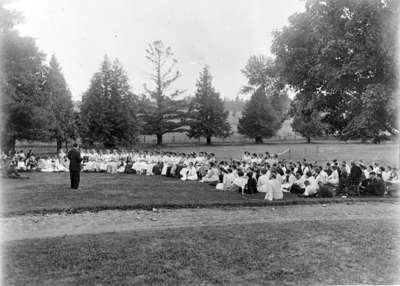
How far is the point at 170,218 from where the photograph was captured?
13.0 meters

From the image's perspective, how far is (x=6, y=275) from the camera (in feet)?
25.7

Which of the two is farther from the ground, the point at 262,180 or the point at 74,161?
the point at 74,161

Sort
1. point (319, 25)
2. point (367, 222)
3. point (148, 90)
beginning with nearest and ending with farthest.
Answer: point (367, 222)
point (319, 25)
point (148, 90)

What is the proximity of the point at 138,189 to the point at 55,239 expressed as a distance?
27.5ft

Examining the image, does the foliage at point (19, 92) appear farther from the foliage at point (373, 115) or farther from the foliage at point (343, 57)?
the foliage at point (373, 115)

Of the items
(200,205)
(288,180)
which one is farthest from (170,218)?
(288,180)

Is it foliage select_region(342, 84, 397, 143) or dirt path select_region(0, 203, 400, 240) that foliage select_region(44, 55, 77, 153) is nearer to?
dirt path select_region(0, 203, 400, 240)

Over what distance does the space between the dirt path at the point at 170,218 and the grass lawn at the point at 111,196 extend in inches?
23.4

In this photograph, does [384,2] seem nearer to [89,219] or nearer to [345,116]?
[345,116]

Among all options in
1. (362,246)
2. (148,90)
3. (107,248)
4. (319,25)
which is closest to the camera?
(107,248)

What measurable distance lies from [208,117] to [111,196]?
4432 centimetres

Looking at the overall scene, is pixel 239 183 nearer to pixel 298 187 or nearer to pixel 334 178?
pixel 298 187

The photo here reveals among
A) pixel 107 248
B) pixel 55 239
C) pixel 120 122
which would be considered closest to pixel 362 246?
pixel 107 248

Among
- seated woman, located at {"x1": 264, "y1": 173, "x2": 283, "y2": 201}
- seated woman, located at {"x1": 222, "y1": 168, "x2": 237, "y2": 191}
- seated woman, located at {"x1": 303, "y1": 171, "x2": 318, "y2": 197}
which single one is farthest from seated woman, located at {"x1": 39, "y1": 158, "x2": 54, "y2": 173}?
seated woman, located at {"x1": 303, "y1": 171, "x2": 318, "y2": 197}
